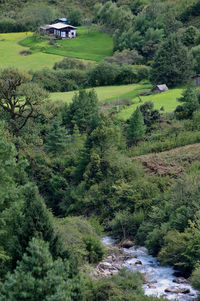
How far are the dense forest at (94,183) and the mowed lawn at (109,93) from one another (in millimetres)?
2366

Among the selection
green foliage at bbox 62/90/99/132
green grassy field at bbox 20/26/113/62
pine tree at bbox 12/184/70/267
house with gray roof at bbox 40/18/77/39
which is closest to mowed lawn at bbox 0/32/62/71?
green grassy field at bbox 20/26/113/62

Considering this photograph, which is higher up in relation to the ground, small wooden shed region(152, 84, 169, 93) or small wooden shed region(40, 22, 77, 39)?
small wooden shed region(40, 22, 77, 39)

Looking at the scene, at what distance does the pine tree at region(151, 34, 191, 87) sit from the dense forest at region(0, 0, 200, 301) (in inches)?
5.9

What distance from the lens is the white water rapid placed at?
2345cm

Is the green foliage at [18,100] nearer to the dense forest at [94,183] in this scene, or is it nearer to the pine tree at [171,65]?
the dense forest at [94,183]

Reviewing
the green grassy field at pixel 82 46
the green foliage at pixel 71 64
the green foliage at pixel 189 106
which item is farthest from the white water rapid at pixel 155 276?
the green grassy field at pixel 82 46

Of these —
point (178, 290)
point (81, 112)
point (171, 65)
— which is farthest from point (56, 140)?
point (178, 290)

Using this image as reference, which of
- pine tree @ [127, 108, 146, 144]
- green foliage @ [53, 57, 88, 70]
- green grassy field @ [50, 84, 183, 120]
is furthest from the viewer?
green foliage @ [53, 57, 88, 70]

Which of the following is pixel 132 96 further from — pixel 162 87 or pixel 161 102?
pixel 161 102

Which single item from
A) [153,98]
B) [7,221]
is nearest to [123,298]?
[7,221]

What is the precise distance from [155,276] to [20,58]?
77.5 meters

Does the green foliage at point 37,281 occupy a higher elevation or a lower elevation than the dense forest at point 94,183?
higher

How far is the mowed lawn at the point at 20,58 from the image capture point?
91.1 m

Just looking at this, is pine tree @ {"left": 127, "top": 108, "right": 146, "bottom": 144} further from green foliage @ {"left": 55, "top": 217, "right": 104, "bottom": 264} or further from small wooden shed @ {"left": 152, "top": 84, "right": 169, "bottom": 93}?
green foliage @ {"left": 55, "top": 217, "right": 104, "bottom": 264}
